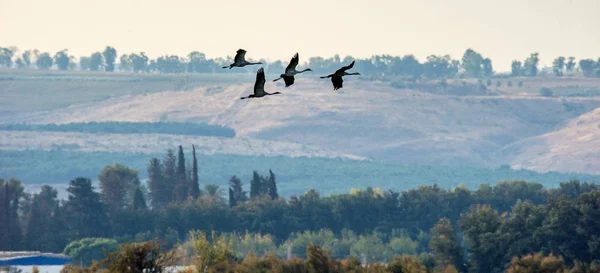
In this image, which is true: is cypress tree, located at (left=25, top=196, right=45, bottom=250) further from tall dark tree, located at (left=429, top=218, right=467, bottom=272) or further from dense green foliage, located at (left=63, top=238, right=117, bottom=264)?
tall dark tree, located at (left=429, top=218, right=467, bottom=272)

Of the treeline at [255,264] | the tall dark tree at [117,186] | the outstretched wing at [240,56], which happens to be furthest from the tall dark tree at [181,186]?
the outstretched wing at [240,56]

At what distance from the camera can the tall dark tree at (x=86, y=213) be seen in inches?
6471

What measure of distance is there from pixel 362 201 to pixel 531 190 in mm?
27121

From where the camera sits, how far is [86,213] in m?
167

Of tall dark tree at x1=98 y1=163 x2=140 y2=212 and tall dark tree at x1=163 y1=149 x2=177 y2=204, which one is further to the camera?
tall dark tree at x1=163 y1=149 x2=177 y2=204

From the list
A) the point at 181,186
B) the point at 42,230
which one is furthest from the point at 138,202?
the point at 42,230

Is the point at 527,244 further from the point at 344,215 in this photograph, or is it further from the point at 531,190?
the point at 531,190

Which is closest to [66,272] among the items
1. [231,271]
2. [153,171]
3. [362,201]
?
[231,271]

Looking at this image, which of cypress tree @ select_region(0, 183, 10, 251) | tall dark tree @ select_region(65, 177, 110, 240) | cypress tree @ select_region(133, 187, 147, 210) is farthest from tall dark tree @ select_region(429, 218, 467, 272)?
cypress tree @ select_region(133, 187, 147, 210)

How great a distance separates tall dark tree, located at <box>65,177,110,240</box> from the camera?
164 meters

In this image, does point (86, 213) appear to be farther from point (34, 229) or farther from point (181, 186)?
point (181, 186)

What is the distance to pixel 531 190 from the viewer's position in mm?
193375

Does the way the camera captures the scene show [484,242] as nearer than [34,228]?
Yes

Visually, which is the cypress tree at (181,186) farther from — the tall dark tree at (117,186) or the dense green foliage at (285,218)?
the tall dark tree at (117,186)
